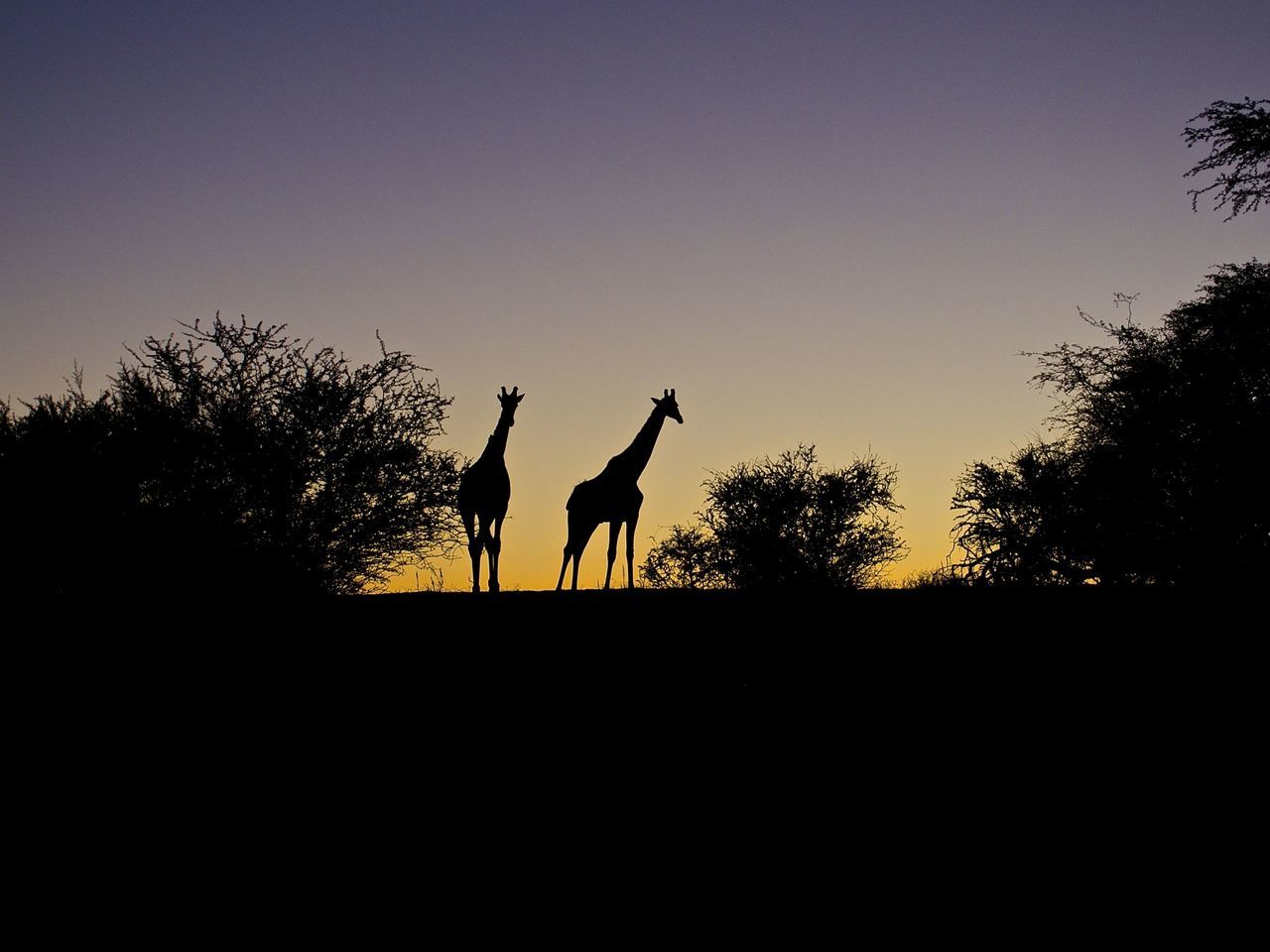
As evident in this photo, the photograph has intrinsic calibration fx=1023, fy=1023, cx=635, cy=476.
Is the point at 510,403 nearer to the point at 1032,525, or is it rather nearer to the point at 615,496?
the point at 615,496

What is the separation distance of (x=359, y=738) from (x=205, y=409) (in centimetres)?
1855

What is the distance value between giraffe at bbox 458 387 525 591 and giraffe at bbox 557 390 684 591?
1516 mm

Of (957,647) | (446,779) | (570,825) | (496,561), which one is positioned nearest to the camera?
(570,825)

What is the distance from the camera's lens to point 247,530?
21938 mm

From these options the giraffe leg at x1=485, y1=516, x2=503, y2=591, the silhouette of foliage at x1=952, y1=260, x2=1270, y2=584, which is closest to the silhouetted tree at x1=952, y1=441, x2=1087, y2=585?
the silhouette of foliage at x1=952, y1=260, x2=1270, y2=584

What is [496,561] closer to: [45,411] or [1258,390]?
[45,411]

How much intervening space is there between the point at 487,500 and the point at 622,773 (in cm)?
1354

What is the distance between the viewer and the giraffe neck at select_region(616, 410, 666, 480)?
64.3ft

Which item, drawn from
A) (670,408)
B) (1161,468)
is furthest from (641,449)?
(1161,468)

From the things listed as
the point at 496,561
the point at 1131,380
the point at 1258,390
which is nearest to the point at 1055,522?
the point at 1131,380

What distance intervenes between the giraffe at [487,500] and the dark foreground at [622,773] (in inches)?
367

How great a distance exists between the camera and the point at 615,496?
63.0ft

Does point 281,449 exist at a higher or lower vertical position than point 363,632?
higher

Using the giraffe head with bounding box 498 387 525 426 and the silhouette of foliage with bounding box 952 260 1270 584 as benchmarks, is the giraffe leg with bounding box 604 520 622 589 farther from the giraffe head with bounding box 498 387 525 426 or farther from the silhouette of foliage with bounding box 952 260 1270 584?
the silhouette of foliage with bounding box 952 260 1270 584
